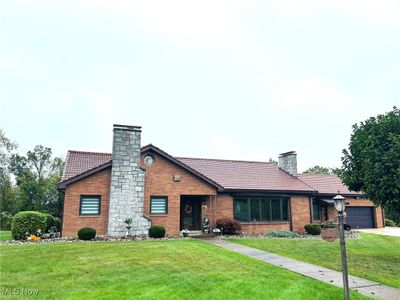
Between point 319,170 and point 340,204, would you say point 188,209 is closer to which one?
point 340,204

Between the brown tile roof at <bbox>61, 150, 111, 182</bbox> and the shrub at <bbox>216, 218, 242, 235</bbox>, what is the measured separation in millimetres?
8453

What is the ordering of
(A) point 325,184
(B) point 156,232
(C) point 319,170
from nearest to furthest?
(B) point 156,232
(A) point 325,184
(C) point 319,170

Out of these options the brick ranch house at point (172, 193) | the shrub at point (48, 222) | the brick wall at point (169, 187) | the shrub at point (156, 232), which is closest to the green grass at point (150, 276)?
the shrub at point (156, 232)

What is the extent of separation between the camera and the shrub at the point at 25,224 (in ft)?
55.6

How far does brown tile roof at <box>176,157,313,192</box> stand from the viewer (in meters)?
23.0

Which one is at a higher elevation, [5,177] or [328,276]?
[5,177]

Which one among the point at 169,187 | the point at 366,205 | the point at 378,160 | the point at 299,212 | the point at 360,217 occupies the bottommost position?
the point at 360,217

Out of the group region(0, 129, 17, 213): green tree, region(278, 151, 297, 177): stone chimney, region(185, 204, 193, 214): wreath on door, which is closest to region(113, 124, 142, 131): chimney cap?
region(185, 204, 193, 214): wreath on door

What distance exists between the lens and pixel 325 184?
2898 centimetres

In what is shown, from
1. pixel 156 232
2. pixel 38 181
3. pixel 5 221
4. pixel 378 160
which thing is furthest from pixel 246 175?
pixel 5 221

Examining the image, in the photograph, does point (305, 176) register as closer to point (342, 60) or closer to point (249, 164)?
point (249, 164)

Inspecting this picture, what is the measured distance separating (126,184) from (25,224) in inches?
230

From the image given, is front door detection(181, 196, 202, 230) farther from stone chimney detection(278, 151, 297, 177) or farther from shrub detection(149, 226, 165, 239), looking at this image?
stone chimney detection(278, 151, 297, 177)

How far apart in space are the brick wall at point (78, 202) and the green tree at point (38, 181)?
1567 cm
